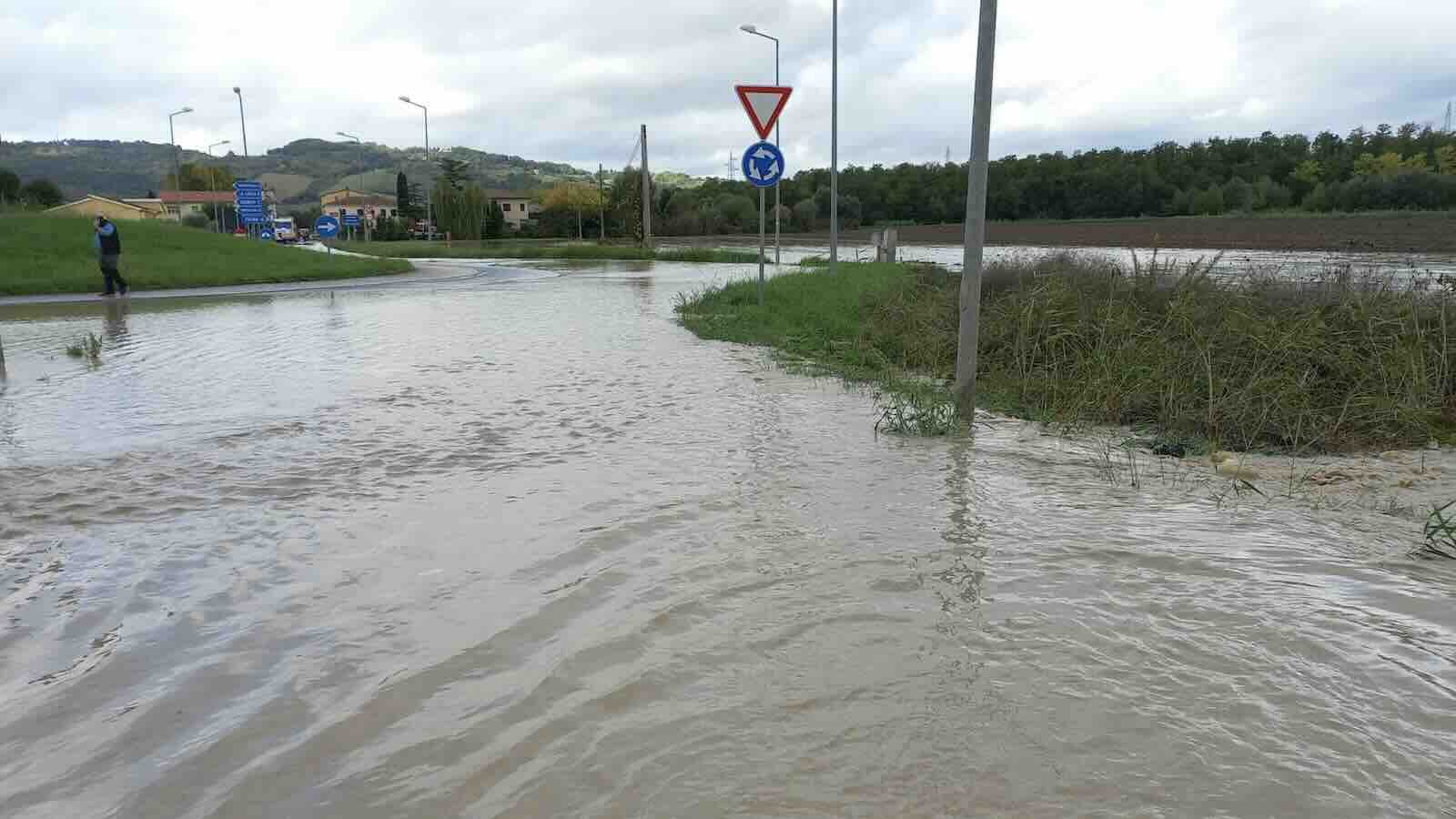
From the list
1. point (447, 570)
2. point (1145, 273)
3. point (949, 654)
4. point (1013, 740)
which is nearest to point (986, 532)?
point (949, 654)

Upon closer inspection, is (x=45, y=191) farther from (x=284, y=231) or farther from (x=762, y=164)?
(x=762, y=164)

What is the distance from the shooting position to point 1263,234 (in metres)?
32.3

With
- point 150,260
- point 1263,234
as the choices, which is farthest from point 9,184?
point 1263,234

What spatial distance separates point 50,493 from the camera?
536cm

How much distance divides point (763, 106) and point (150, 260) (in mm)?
20360

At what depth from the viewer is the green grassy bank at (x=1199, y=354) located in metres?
6.95

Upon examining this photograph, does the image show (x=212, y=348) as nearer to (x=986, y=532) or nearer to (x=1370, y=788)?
(x=986, y=532)

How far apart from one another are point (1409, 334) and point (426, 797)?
8.45 m

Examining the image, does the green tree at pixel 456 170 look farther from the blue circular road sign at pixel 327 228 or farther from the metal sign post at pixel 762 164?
the metal sign post at pixel 762 164

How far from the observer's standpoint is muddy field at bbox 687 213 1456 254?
23.9m

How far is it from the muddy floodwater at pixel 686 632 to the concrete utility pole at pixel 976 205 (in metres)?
0.85

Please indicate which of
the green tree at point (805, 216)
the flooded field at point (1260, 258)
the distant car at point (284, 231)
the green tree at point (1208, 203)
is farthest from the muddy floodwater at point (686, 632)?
the distant car at point (284, 231)

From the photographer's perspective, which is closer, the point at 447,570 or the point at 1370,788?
the point at 1370,788

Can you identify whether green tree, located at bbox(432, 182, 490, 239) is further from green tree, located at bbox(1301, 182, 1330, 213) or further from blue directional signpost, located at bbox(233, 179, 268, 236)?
green tree, located at bbox(1301, 182, 1330, 213)
